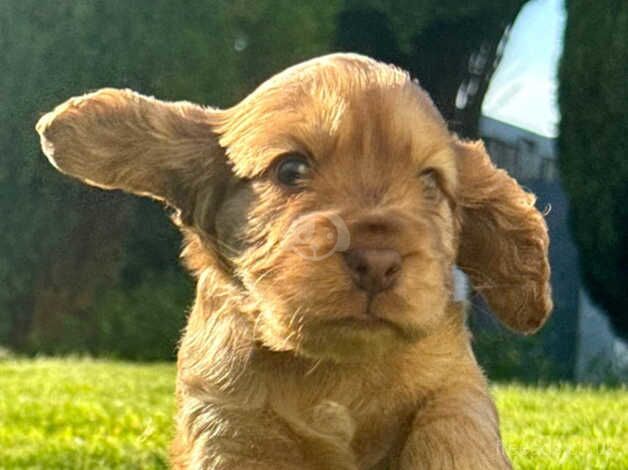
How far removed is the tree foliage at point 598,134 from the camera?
423 inches

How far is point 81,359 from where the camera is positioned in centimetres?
1118

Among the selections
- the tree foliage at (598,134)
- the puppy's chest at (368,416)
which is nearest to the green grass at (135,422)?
the puppy's chest at (368,416)

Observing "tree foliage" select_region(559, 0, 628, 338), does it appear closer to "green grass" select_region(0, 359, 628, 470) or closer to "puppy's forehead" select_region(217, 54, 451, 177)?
"green grass" select_region(0, 359, 628, 470)

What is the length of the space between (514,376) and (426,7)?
3885mm

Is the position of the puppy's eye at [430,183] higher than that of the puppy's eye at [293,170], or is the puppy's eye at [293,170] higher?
the puppy's eye at [293,170]

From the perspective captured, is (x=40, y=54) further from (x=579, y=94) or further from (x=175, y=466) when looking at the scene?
(x=175, y=466)

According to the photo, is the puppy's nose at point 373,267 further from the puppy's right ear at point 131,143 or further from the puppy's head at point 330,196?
the puppy's right ear at point 131,143

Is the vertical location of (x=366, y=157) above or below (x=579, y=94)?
above

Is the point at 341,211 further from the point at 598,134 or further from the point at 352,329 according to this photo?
the point at 598,134

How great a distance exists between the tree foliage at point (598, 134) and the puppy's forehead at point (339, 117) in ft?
27.9

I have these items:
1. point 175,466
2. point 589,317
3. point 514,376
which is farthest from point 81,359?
point 175,466

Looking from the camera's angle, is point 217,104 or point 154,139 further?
point 217,104

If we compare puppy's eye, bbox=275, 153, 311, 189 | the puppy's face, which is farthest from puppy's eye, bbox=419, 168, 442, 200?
puppy's eye, bbox=275, 153, 311, 189

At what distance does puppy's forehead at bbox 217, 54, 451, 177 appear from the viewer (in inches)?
97.5
